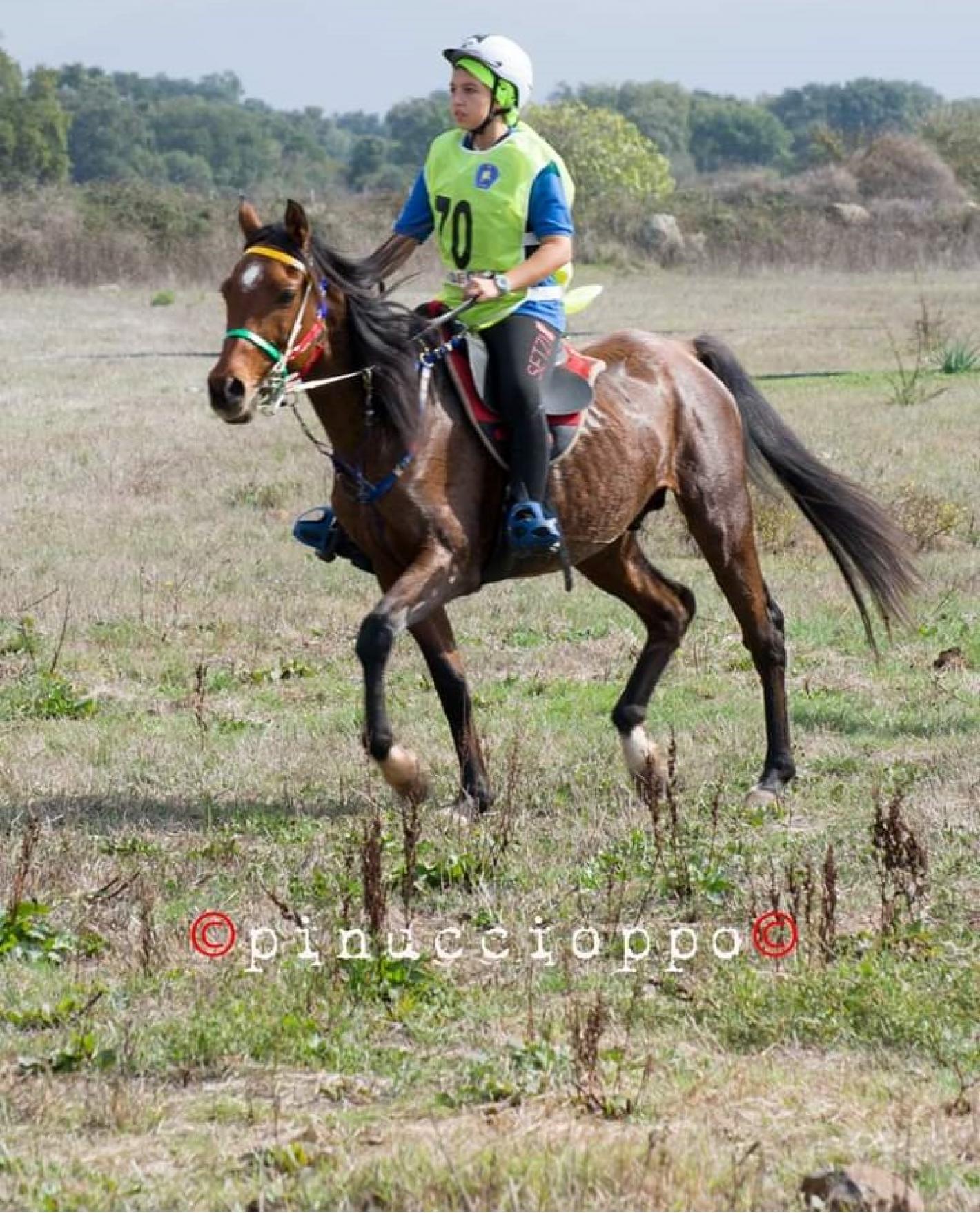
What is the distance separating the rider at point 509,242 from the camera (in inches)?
304

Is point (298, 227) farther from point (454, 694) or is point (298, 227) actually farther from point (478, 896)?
point (478, 896)

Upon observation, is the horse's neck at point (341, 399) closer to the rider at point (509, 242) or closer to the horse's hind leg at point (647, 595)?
the rider at point (509, 242)

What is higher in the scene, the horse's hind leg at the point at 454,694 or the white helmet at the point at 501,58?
the white helmet at the point at 501,58

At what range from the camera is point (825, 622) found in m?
11.5

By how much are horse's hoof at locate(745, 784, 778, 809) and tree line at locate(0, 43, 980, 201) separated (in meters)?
49.1

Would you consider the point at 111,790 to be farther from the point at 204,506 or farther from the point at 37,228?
the point at 37,228

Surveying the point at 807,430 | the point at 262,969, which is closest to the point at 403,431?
the point at 262,969

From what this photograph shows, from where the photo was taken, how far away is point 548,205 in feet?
25.8

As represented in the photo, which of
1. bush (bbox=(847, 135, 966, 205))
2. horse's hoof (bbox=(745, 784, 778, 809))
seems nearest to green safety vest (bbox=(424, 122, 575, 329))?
horse's hoof (bbox=(745, 784, 778, 809))

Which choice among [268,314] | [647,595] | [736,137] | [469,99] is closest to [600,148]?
[647,595]

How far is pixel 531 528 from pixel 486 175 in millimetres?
1411

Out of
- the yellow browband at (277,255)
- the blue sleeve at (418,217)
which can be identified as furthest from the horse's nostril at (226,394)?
the blue sleeve at (418,217)

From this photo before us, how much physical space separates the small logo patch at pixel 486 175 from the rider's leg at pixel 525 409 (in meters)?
0.54

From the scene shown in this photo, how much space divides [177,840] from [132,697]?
2746 millimetres
